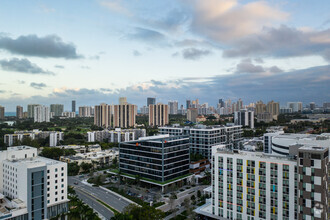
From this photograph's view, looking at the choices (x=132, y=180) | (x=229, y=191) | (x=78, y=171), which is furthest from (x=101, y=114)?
(x=229, y=191)

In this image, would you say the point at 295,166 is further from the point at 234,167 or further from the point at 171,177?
the point at 171,177

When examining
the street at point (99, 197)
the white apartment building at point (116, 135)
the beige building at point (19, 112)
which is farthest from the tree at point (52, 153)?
the beige building at point (19, 112)

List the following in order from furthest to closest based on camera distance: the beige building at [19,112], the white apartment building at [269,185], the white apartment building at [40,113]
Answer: the beige building at [19,112] → the white apartment building at [40,113] → the white apartment building at [269,185]

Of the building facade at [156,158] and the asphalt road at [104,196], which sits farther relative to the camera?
the building facade at [156,158]

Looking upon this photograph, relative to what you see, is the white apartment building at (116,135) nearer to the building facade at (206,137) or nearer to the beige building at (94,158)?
the beige building at (94,158)

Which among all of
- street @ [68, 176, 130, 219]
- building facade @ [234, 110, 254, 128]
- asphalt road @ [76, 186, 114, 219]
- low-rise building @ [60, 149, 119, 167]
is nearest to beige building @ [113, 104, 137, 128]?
building facade @ [234, 110, 254, 128]

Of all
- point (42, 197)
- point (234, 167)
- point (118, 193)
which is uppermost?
point (234, 167)

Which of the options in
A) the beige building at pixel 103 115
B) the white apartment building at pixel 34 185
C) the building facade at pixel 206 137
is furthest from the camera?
the beige building at pixel 103 115
